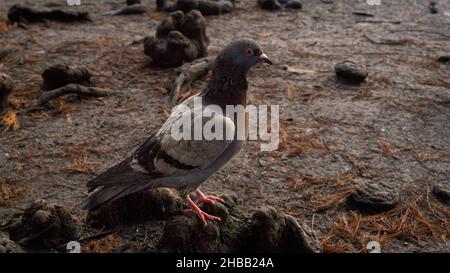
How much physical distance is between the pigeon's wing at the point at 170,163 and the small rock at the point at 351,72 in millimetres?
3582

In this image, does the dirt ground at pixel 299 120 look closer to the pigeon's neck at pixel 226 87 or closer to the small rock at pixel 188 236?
the small rock at pixel 188 236

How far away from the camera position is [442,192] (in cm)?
441

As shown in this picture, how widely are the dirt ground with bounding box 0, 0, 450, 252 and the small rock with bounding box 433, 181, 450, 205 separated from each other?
6 centimetres

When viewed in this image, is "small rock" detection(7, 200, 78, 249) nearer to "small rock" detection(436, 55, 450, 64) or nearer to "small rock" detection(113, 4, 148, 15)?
"small rock" detection(436, 55, 450, 64)

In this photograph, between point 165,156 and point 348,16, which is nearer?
point 165,156

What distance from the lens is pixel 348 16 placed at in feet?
32.9

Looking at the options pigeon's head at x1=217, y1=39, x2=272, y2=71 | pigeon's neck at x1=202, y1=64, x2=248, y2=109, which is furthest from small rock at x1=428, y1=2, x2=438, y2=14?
pigeon's neck at x1=202, y1=64, x2=248, y2=109

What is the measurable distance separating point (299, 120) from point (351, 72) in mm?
1397

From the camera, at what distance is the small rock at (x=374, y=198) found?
13.9 feet

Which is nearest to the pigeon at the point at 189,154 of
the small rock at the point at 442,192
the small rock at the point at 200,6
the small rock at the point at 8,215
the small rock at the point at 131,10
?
the small rock at the point at 8,215

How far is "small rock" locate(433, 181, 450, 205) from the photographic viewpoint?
4.39 metres
